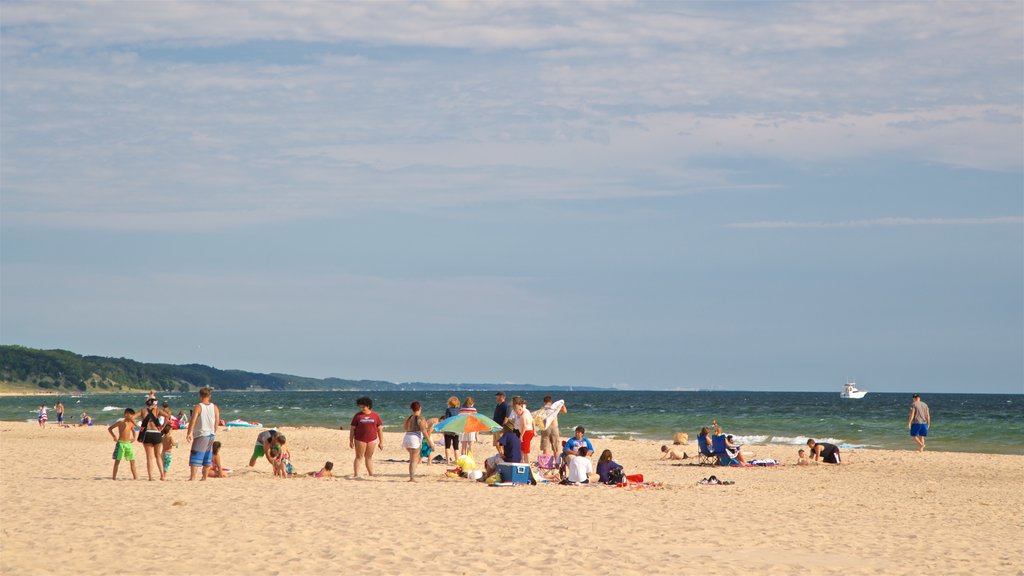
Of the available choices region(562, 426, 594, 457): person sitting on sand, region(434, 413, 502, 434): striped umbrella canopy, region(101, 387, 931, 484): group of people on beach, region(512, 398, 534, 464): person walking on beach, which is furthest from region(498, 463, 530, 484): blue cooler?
region(434, 413, 502, 434): striped umbrella canopy

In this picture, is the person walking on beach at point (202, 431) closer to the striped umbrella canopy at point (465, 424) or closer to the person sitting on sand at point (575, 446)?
the striped umbrella canopy at point (465, 424)

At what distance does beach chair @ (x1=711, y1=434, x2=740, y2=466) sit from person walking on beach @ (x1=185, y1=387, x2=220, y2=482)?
12040 mm

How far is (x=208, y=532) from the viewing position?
11.3 metres

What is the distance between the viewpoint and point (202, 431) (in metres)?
16.7

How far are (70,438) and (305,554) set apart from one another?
28.3 metres

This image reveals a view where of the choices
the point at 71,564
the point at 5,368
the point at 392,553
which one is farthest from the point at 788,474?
the point at 5,368

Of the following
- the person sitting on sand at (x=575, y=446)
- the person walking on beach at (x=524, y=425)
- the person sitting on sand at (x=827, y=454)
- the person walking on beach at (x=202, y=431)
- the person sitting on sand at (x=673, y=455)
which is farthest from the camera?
the person sitting on sand at (x=673, y=455)

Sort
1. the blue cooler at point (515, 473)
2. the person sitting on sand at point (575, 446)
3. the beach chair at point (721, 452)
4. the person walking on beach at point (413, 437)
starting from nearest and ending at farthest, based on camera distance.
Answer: the blue cooler at point (515, 473)
the person walking on beach at point (413, 437)
the person sitting on sand at point (575, 446)
the beach chair at point (721, 452)

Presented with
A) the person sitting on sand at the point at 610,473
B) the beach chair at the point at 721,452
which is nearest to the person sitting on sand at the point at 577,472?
the person sitting on sand at the point at 610,473

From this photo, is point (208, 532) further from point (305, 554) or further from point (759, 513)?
point (759, 513)

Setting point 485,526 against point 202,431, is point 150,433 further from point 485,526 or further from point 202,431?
point 485,526

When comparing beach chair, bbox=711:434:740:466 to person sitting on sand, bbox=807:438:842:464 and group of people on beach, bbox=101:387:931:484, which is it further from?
group of people on beach, bbox=101:387:931:484

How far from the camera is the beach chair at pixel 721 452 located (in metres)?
24.0

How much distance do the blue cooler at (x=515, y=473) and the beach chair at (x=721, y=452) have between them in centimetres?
765
